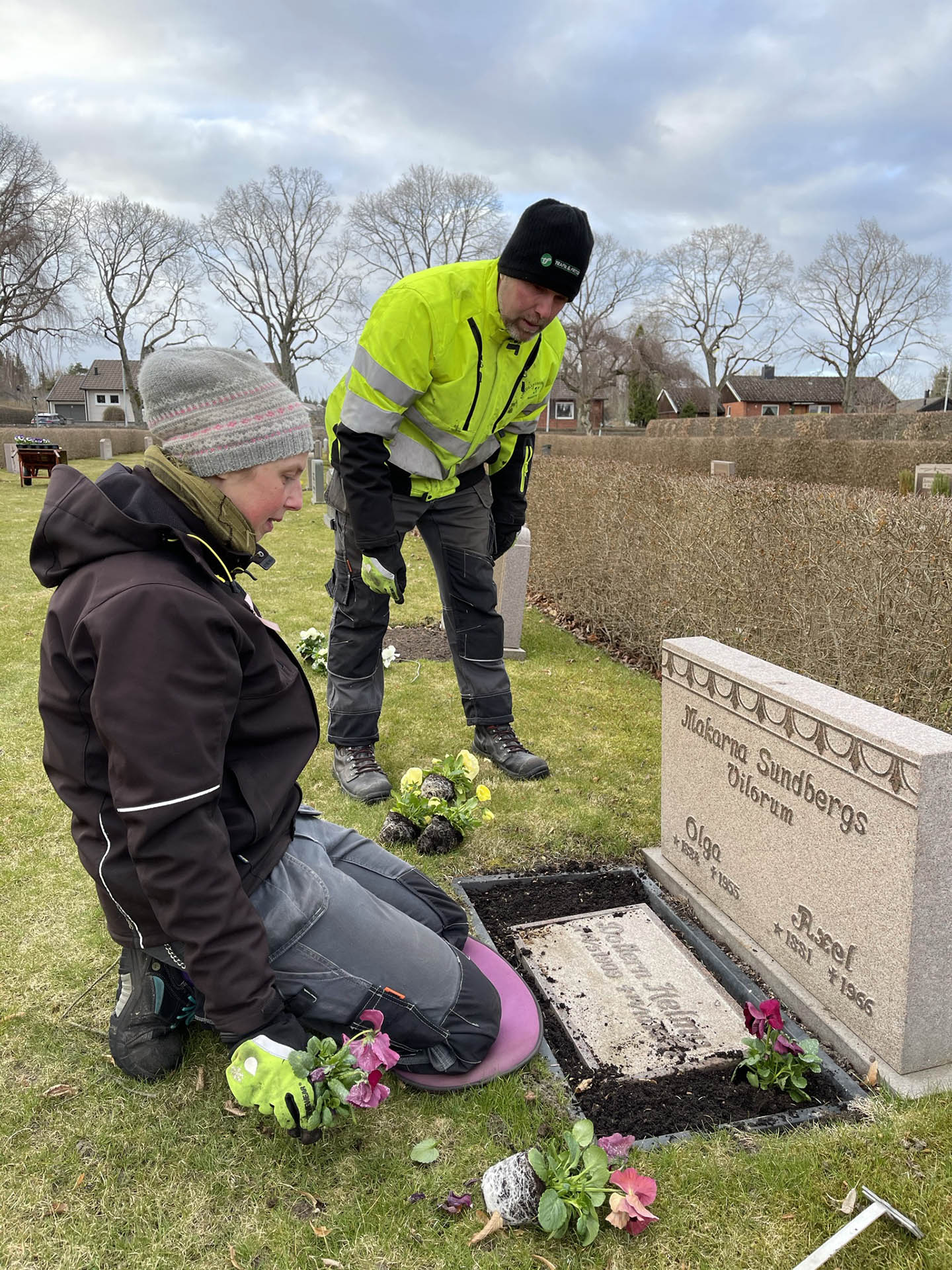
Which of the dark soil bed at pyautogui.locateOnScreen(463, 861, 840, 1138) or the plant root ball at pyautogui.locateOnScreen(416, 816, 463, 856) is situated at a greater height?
the plant root ball at pyautogui.locateOnScreen(416, 816, 463, 856)

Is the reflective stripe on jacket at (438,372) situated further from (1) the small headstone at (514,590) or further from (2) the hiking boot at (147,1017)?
(1) the small headstone at (514,590)

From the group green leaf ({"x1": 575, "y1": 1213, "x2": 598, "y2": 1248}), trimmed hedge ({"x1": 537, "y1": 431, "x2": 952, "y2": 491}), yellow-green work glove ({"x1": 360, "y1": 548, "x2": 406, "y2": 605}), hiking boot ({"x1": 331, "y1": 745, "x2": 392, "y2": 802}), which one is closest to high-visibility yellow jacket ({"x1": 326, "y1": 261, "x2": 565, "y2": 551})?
yellow-green work glove ({"x1": 360, "y1": 548, "x2": 406, "y2": 605})

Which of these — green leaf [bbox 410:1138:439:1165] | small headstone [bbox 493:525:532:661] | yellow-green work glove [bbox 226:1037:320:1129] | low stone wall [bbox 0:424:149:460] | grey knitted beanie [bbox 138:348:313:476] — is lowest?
green leaf [bbox 410:1138:439:1165]

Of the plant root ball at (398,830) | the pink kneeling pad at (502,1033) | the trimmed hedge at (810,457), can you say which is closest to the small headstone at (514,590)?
the plant root ball at (398,830)

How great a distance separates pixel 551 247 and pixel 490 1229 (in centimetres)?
280

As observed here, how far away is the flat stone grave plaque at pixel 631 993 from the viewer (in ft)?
7.53

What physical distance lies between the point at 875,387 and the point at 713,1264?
69548mm

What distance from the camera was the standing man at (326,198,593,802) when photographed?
304cm

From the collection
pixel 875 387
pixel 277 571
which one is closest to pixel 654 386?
pixel 875 387

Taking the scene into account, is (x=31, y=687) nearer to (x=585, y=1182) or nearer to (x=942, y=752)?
(x=585, y=1182)

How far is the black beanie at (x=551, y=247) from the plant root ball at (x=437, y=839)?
6.61 ft

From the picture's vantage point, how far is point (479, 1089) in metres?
2.12

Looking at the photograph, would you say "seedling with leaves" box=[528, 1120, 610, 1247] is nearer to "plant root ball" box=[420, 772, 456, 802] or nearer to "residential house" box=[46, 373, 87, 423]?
"plant root ball" box=[420, 772, 456, 802]

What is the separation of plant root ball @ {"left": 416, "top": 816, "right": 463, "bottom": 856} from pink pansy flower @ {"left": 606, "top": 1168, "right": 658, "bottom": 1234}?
5.26ft
